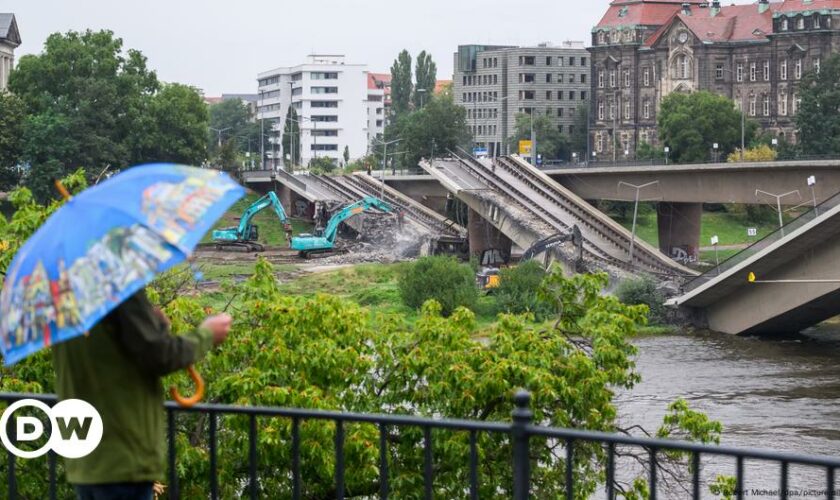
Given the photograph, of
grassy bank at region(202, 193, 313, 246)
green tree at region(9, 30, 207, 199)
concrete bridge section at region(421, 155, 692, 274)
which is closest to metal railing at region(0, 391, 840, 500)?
concrete bridge section at region(421, 155, 692, 274)

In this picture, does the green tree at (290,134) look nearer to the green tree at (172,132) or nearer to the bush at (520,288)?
the green tree at (172,132)

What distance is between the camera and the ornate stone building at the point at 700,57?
416ft

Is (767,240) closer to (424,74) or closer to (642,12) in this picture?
(642,12)

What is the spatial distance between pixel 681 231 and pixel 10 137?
135 feet

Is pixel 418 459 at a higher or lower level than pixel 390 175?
lower

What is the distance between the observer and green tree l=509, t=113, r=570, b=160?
151 metres

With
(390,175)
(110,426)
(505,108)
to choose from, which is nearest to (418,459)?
(110,426)

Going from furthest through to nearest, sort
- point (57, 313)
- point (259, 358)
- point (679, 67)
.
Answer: point (679, 67) < point (259, 358) < point (57, 313)

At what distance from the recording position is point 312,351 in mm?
19281

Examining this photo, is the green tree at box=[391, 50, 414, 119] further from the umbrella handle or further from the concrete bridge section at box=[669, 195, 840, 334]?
the umbrella handle

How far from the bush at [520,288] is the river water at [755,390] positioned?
6.25 metres

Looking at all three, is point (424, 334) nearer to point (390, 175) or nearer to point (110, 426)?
point (110, 426)

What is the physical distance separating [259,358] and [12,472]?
34.3ft

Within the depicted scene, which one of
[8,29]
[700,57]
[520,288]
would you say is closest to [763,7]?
[700,57]
